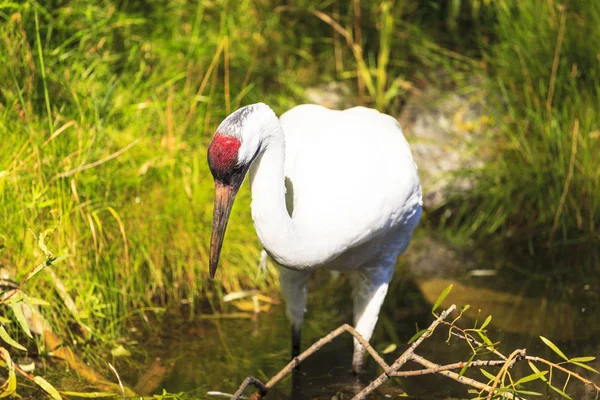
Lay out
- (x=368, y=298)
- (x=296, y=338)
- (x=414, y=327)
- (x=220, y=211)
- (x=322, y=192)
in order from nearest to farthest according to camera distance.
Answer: (x=220, y=211) → (x=322, y=192) → (x=368, y=298) → (x=296, y=338) → (x=414, y=327)

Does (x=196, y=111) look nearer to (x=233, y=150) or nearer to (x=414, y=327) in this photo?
(x=414, y=327)

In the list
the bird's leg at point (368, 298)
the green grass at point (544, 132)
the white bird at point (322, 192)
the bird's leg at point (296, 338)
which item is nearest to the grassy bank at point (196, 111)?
the green grass at point (544, 132)

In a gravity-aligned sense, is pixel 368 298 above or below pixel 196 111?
below

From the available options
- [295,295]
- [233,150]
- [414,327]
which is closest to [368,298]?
[295,295]

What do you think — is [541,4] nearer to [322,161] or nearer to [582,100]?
[582,100]

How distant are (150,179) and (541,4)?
2602mm

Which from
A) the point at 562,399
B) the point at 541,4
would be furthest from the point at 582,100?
the point at 562,399

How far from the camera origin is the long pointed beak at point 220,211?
284 centimetres

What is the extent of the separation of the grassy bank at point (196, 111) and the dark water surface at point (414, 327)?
263 millimetres

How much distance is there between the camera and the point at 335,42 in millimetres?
6090

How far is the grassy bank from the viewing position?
12.9 ft

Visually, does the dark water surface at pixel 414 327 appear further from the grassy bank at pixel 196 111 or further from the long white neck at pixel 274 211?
the long white neck at pixel 274 211

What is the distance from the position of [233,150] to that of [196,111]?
91.6 inches

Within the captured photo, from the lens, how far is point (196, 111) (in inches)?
197
